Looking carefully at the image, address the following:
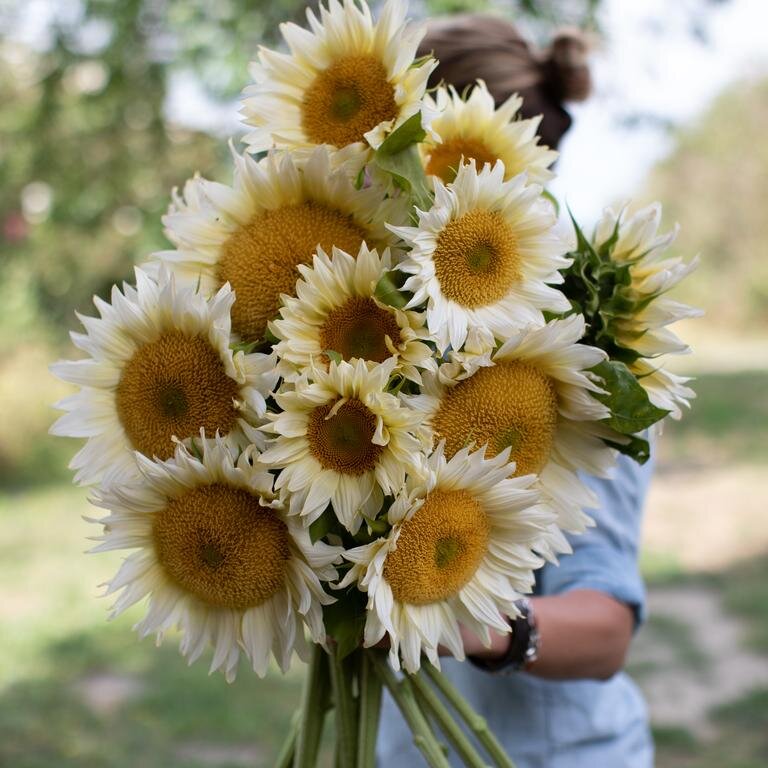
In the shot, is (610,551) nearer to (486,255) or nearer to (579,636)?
(579,636)

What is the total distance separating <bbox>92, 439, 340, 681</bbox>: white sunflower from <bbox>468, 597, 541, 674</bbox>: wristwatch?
1.20ft

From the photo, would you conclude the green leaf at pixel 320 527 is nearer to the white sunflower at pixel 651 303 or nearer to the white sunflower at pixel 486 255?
the white sunflower at pixel 486 255

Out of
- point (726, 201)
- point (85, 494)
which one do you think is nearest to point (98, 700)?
point (85, 494)

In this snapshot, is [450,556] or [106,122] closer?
[450,556]

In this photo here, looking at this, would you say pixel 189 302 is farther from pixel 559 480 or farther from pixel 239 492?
pixel 559 480

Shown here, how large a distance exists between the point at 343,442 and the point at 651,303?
14.2 inches

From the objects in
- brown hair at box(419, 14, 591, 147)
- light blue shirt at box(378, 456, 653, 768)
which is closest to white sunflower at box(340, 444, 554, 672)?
light blue shirt at box(378, 456, 653, 768)

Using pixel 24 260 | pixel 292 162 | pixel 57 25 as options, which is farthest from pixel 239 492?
pixel 24 260

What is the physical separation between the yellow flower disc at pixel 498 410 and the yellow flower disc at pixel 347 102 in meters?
0.28

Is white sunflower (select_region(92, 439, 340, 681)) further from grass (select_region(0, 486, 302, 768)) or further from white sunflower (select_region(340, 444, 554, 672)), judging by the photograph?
grass (select_region(0, 486, 302, 768))

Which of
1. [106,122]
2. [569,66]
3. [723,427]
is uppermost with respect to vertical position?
[106,122]

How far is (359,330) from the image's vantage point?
→ 37.4 inches

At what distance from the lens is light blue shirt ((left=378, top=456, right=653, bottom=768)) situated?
1432mm

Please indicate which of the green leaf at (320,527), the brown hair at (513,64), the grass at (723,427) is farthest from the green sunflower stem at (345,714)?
the grass at (723,427)
